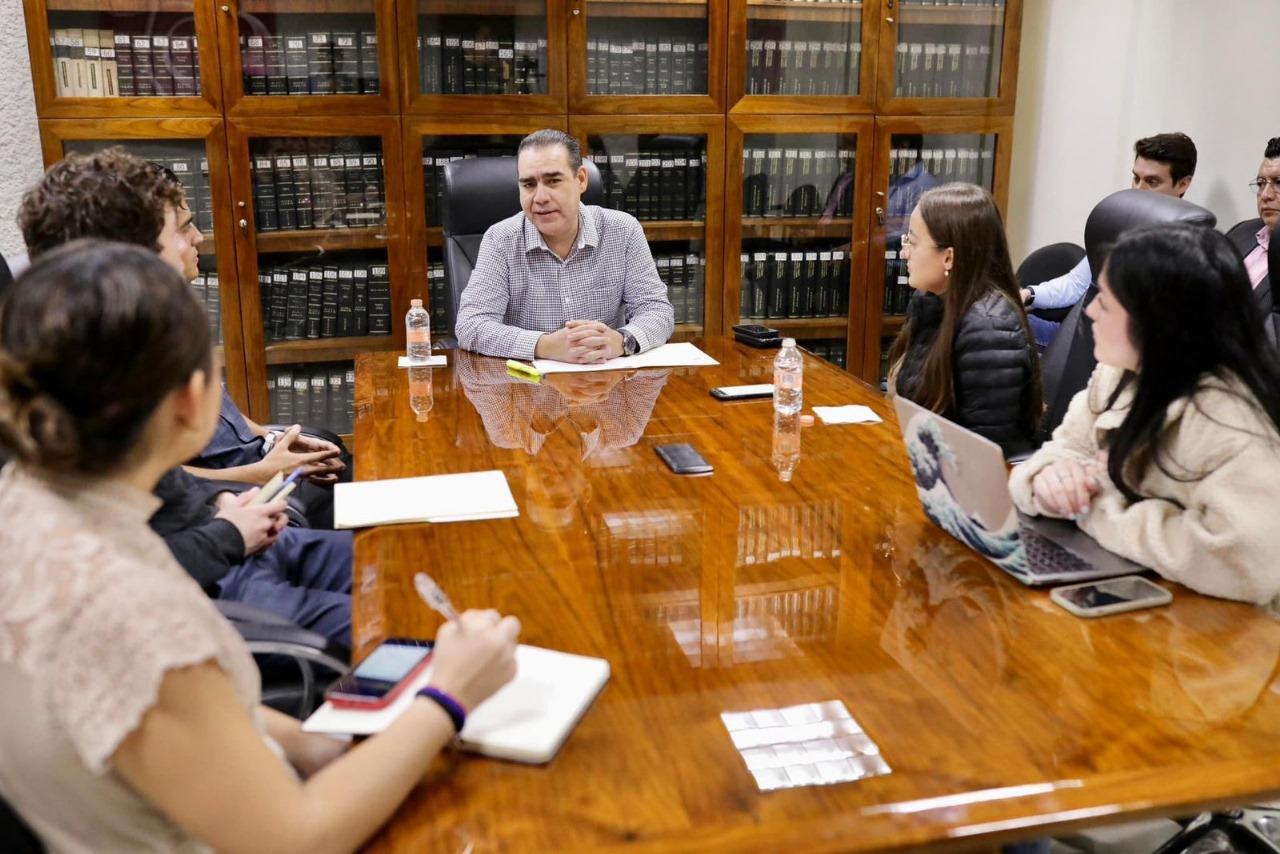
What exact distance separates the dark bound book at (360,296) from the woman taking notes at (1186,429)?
3.06 meters

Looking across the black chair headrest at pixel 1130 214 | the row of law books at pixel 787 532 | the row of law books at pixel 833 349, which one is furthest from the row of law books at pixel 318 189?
the row of law books at pixel 787 532

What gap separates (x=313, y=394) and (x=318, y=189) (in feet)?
2.54

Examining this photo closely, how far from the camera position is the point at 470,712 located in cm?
106

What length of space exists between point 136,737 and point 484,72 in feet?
11.6

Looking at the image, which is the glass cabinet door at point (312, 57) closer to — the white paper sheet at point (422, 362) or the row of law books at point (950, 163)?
the white paper sheet at point (422, 362)

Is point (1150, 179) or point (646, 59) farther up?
point (646, 59)

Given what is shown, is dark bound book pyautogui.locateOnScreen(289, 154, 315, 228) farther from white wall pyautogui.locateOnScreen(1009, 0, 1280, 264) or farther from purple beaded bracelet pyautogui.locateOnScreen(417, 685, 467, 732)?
purple beaded bracelet pyautogui.locateOnScreen(417, 685, 467, 732)

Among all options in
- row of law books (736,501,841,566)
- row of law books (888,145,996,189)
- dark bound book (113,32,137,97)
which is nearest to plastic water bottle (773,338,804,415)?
row of law books (736,501,841,566)

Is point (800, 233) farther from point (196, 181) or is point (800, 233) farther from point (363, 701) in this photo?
point (363, 701)

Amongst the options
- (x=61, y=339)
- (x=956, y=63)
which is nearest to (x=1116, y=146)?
(x=956, y=63)

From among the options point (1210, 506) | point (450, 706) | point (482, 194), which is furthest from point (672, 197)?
point (450, 706)

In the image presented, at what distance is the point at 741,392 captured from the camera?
252cm

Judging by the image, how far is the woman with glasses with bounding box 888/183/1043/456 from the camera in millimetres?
2402

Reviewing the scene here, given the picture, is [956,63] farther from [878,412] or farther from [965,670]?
[965,670]
